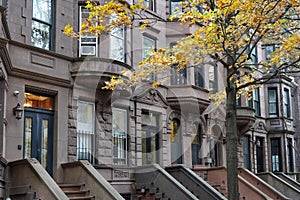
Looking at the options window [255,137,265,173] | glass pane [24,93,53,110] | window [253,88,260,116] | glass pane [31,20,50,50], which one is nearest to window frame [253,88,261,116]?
window [253,88,260,116]

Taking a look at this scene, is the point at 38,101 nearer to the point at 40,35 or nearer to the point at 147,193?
the point at 40,35

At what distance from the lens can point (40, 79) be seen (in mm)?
14422

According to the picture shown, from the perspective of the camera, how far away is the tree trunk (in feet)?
38.0

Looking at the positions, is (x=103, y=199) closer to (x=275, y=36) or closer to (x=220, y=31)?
(x=220, y=31)

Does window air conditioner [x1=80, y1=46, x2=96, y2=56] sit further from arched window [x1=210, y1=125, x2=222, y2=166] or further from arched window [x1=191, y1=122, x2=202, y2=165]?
arched window [x1=210, y1=125, x2=222, y2=166]

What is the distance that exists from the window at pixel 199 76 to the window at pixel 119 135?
5.40 metres

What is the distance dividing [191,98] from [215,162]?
4.97m

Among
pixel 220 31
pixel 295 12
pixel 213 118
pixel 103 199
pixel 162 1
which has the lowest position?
pixel 103 199

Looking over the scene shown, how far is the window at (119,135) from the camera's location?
17.0 m

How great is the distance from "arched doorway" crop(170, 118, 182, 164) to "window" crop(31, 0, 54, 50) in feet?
25.3

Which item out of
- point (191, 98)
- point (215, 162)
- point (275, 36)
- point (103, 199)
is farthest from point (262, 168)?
point (103, 199)

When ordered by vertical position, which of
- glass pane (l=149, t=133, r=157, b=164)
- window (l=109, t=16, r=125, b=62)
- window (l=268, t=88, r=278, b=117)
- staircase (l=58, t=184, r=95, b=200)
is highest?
window (l=109, t=16, r=125, b=62)

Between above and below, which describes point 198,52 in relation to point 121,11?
below

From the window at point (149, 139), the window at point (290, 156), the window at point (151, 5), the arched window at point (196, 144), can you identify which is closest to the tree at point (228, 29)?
the window at point (149, 139)
